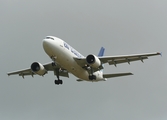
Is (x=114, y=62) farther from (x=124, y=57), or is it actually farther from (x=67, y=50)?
(x=67, y=50)

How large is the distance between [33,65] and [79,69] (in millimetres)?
5524

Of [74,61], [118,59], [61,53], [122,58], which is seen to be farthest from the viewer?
[118,59]

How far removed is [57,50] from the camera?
116ft

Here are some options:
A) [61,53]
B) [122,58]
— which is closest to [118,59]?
[122,58]

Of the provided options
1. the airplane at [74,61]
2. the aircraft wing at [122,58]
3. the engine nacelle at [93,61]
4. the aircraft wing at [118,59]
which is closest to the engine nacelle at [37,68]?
the airplane at [74,61]

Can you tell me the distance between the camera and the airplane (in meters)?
35.3

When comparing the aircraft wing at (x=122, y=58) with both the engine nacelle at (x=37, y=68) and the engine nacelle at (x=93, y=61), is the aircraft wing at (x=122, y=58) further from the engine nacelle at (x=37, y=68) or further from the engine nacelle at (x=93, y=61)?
the engine nacelle at (x=37, y=68)

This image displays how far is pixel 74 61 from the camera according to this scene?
121 feet

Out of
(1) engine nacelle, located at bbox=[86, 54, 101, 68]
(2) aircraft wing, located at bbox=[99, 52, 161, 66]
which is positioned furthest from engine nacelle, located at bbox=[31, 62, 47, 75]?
A: (2) aircraft wing, located at bbox=[99, 52, 161, 66]

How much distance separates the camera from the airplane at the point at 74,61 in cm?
3531

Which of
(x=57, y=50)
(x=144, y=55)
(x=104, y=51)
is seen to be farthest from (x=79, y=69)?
(x=104, y=51)

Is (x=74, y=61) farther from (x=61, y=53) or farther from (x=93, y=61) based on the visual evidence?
(x=61, y=53)

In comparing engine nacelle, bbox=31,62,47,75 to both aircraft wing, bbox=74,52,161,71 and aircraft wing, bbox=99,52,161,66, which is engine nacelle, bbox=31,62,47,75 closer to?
aircraft wing, bbox=74,52,161,71

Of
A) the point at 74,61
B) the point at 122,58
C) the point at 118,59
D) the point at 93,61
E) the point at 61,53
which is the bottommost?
the point at 93,61
